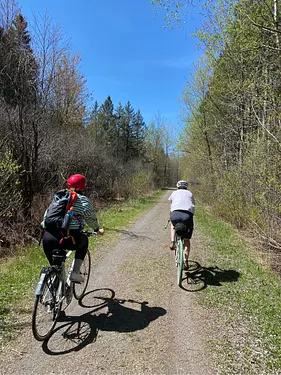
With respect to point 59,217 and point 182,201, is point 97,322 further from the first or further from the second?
point 182,201

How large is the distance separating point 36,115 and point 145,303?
7.80 meters

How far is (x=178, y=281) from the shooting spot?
17.4ft

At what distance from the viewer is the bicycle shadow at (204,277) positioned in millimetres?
5347

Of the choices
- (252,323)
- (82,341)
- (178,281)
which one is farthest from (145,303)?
(252,323)

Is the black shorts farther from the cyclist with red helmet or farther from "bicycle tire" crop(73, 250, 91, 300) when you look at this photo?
the cyclist with red helmet

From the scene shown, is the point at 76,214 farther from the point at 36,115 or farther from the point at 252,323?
the point at 36,115

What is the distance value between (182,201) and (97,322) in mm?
2917

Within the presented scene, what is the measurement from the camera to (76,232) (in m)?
3.79

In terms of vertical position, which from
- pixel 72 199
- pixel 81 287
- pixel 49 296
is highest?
pixel 72 199

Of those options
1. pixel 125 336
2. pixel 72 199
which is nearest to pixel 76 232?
pixel 72 199

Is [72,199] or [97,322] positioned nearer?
[72,199]

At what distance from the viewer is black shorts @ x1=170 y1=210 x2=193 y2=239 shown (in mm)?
5543

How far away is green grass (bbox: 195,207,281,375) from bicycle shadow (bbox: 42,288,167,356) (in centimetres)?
104

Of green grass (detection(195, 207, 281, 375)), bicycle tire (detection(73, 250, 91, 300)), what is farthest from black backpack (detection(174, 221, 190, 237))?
bicycle tire (detection(73, 250, 91, 300))
